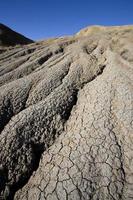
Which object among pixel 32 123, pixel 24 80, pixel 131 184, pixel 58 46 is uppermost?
pixel 58 46

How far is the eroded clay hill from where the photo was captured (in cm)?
454

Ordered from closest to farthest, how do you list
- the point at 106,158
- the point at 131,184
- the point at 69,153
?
the point at 131,184
the point at 106,158
the point at 69,153

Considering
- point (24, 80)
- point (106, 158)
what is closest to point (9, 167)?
point (106, 158)

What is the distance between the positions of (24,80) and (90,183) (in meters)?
5.77

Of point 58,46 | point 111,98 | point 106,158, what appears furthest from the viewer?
point 58,46

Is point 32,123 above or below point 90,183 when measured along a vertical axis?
above

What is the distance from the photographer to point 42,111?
6777mm

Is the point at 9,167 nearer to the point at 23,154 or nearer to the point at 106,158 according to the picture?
the point at 23,154

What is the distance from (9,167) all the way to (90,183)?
6.51 feet

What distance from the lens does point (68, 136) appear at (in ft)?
19.7

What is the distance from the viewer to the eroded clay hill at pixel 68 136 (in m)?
4.54

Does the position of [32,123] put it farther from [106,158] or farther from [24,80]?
[24,80]

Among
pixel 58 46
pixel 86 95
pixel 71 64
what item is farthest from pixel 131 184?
pixel 58 46

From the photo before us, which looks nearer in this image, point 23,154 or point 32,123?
point 23,154
